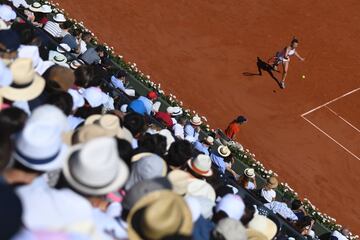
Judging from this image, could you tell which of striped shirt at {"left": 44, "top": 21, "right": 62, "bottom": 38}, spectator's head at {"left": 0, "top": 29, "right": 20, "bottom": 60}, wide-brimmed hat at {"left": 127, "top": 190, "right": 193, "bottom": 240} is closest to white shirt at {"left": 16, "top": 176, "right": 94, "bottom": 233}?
wide-brimmed hat at {"left": 127, "top": 190, "right": 193, "bottom": 240}

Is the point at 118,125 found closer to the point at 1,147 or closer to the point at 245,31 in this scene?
the point at 1,147

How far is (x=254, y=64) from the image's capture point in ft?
55.4

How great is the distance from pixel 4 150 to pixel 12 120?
72 centimetres

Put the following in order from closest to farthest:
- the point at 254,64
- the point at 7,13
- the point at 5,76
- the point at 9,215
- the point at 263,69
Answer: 1. the point at 9,215
2. the point at 5,76
3. the point at 7,13
4. the point at 263,69
5. the point at 254,64

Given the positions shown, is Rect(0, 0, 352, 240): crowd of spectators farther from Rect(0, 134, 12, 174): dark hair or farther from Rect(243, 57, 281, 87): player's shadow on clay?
Rect(243, 57, 281, 87): player's shadow on clay

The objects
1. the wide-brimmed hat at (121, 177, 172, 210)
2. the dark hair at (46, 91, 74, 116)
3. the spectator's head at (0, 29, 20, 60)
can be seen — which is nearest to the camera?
the wide-brimmed hat at (121, 177, 172, 210)

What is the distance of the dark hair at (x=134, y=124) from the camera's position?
7733 mm

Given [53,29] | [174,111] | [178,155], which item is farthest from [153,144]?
[53,29]

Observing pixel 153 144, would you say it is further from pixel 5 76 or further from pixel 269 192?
pixel 269 192

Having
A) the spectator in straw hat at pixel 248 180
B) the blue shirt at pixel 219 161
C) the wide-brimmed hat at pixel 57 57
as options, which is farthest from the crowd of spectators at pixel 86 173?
the spectator in straw hat at pixel 248 180

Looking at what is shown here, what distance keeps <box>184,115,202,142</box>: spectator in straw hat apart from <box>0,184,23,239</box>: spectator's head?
6.95 meters

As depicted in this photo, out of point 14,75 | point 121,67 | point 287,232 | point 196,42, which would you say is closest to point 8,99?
point 14,75

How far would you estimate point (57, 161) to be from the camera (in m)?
5.03

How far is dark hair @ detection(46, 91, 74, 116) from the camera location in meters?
6.41
